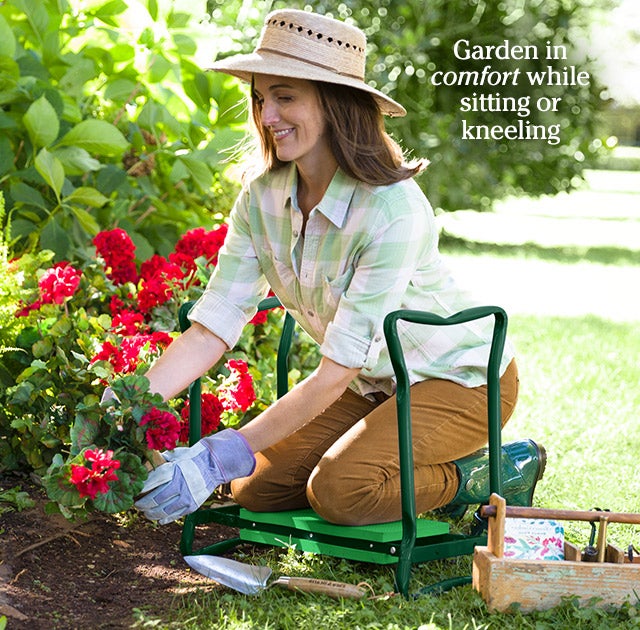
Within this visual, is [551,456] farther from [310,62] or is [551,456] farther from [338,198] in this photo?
[310,62]

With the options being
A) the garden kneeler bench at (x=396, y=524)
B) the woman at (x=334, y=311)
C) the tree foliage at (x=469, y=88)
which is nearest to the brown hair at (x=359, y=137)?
the woman at (x=334, y=311)

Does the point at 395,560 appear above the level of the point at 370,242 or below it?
below

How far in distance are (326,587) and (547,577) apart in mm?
509

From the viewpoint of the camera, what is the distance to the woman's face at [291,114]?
2.71 meters

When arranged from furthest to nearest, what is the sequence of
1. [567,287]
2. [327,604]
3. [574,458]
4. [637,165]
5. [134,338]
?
[637,165], [567,287], [574,458], [134,338], [327,604]

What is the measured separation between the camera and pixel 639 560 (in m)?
2.66

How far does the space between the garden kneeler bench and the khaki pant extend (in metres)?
0.05

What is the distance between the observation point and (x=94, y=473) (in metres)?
2.39

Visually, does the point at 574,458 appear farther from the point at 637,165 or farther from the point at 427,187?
the point at 637,165

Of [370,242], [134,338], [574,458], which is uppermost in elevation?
[370,242]

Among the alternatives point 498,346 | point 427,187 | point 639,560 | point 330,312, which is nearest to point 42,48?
point 330,312

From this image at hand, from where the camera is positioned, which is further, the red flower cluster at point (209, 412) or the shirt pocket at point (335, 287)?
the red flower cluster at point (209, 412)

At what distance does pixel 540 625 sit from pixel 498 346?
2.20ft

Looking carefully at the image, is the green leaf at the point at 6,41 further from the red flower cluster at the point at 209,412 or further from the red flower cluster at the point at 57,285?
the red flower cluster at the point at 209,412
